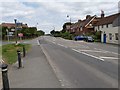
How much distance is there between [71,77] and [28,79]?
5.94 ft

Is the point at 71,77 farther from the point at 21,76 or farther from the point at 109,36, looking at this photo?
the point at 109,36

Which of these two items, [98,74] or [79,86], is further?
[98,74]

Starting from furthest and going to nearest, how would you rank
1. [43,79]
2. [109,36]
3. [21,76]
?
[109,36] → [21,76] → [43,79]

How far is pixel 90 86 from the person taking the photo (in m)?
7.55

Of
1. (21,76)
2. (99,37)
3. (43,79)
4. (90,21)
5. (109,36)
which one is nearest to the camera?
(43,79)

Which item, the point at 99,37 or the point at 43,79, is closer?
the point at 43,79

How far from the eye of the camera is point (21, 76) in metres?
9.59

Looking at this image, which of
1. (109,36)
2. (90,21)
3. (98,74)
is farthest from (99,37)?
(98,74)

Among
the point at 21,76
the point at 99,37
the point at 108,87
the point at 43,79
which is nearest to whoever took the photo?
the point at 108,87

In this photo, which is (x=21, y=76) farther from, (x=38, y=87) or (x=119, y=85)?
(x=119, y=85)

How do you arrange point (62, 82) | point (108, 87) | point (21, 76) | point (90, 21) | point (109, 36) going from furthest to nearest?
point (90, 21), point (109, 36), point (21, 76), point (62, 82), point (108, 87)

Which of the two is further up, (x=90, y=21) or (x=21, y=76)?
(x=90, y=21)

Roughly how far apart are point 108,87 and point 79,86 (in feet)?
3.26

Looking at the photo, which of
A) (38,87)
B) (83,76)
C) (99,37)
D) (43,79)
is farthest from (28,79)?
(99,37)
